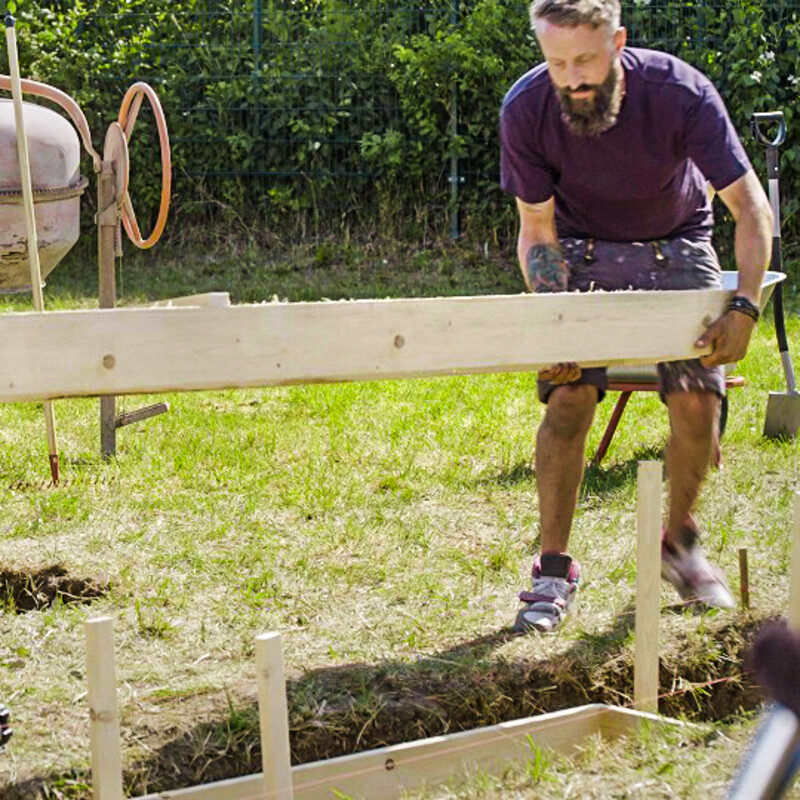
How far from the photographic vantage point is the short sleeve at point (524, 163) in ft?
11.4

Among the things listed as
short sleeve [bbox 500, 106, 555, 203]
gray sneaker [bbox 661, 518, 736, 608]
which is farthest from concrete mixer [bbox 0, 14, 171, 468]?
gray sneaker [bbox 661, 518, 736, 608]

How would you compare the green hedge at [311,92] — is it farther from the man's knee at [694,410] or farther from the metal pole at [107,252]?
the man's knee at [694,410]

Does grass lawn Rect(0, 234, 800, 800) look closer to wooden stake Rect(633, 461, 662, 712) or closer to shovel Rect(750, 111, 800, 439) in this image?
shovel Rect(750, 111, 800, 439)

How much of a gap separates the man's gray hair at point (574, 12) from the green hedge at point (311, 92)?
7.13 m

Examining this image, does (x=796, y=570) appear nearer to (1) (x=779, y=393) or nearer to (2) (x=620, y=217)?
(2) (x=620, y=217)

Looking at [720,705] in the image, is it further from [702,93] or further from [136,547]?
[136,547]

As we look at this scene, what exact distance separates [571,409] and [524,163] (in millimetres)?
689

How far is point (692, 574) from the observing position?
3.61m

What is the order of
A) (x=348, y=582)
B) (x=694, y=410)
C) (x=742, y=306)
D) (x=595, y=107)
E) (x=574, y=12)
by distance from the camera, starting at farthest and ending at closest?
1. (x=348, y=582)
2. (x=694, y=410)
3. (x=595, y=107)
4. (x=574, y=12)
5. (x=742, y=306)

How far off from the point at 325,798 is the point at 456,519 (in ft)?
5.88

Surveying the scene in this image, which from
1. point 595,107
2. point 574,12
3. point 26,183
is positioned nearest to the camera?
point 574,12

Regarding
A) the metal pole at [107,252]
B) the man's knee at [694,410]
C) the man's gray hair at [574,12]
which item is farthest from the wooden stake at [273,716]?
the metal pole at [107,252]

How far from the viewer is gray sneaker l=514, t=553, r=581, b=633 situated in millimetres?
3453

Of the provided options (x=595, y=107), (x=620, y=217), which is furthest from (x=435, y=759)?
(x=595, y=107)
